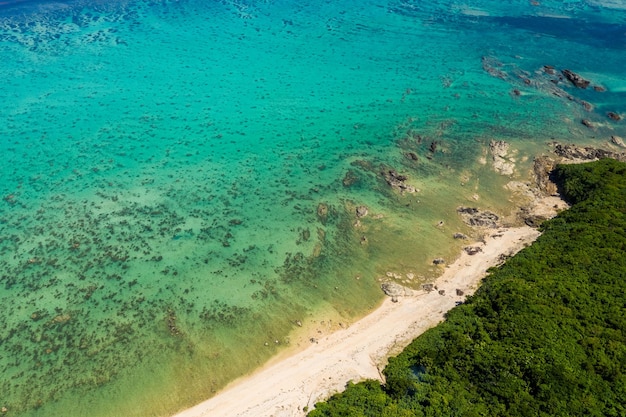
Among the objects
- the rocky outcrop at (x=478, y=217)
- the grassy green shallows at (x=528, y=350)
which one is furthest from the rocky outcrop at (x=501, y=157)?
the grassy green shallows at (x=528, y=350)

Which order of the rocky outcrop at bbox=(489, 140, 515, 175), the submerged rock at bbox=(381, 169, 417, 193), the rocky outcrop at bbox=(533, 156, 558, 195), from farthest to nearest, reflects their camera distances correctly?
the rocky outcrop at bbox=(489, 140, 515, 175), the submerged rock at bbox=(381, 169, 417, 193), the rocky outcrop at bbox=(533, 156, 558, 195)

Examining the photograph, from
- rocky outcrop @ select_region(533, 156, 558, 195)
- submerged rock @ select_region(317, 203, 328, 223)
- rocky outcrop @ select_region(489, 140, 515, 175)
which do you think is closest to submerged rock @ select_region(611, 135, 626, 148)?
rocky outcrop @ select_region(533, 156, 558, 195)

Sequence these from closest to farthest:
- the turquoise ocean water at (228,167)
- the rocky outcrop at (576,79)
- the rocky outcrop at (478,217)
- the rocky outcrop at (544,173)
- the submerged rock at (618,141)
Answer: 1. the turquoise ocean water at (228,167)
2. the rocky outcrop at (478,217)
3. the rocky outcrop at (544,173)
4. the submerged rock at (618,141)
5. the rocky outcrop at (576,79)

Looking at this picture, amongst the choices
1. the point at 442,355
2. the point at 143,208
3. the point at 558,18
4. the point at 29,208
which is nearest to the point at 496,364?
the point at 442,355

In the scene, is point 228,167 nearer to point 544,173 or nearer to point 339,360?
point 339,360

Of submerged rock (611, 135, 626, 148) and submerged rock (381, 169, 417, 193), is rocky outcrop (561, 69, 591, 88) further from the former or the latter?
submerged rock (381, 169, 417, 193)

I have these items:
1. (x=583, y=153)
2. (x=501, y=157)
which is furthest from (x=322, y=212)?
(x=583, y=153)

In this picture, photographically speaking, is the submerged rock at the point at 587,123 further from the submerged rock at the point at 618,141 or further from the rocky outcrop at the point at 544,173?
the rocky outcrop at the point at 544,173
